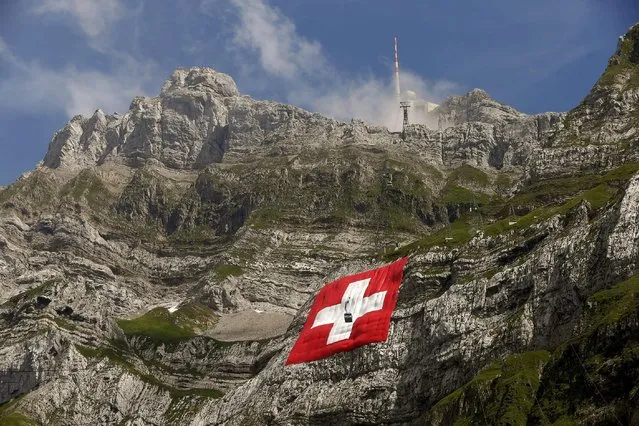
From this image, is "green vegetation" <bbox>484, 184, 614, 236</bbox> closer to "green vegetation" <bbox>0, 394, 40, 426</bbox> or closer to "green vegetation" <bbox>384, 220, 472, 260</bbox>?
"green vegetation" <bbox>384, 220, 472, 260</bbox>

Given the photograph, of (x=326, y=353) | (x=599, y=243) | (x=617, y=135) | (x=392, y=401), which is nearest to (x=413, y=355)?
(x=392, y=401)

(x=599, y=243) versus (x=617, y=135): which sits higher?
(x=617, y=135)

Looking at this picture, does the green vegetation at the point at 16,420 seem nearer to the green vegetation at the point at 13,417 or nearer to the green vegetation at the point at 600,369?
the green vegetation at the point at 13,417

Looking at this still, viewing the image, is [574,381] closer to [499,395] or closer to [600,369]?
[600,369]

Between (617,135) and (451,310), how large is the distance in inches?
2857

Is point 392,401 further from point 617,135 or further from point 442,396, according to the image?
point 617,135

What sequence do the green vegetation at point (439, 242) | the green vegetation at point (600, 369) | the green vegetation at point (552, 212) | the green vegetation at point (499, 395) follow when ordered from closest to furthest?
the green vegetation at point (600, 369), the green vegetation at point (499, 395), the green vegetation at point (552, 212), the green vegetation at point (439, 242)

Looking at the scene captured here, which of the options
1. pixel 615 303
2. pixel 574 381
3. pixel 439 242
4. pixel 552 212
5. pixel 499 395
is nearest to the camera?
pixel 574 381

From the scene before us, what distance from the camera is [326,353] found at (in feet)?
484

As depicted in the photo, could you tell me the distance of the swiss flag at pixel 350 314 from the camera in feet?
477

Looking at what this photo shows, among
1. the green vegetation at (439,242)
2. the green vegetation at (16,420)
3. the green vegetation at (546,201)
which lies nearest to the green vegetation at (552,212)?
the green vegetation at (546,201)

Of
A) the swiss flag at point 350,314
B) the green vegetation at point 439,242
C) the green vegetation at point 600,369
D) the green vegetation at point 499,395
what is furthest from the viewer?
the green vegetation at point 439,242

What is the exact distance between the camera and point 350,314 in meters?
151

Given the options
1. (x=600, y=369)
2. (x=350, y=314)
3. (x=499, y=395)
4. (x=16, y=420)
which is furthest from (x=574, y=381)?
(x=16, y=420)
